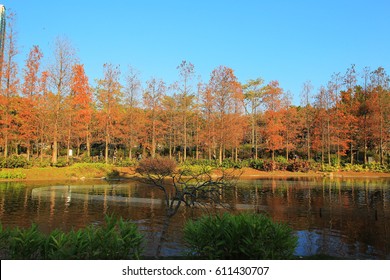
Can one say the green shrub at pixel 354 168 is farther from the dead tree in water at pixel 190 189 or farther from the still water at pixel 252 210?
the dead tree in water at pixel 190 189

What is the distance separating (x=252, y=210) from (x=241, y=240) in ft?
26.9

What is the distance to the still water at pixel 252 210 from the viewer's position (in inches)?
378

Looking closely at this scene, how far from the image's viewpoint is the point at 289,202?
58.7 ft

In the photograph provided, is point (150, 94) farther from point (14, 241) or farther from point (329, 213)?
point (14, 241)

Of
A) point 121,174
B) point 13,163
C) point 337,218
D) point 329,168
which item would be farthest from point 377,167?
point 13,163

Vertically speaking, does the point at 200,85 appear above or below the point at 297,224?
above

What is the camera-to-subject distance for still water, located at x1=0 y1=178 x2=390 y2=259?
→ 959 centimetres

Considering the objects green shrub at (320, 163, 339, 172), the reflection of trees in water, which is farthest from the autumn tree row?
the reflection of trees in water

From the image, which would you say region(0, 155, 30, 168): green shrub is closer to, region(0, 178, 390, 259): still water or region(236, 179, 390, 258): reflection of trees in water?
region(0, 178, 390, 259): still water

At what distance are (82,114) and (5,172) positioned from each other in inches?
381

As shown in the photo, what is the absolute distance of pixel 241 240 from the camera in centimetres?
685

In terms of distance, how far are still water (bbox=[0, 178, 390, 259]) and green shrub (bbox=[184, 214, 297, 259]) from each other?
1.69m

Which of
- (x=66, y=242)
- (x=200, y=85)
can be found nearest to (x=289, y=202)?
(x=66, y=242)

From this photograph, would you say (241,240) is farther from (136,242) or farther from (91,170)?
(91,170)
